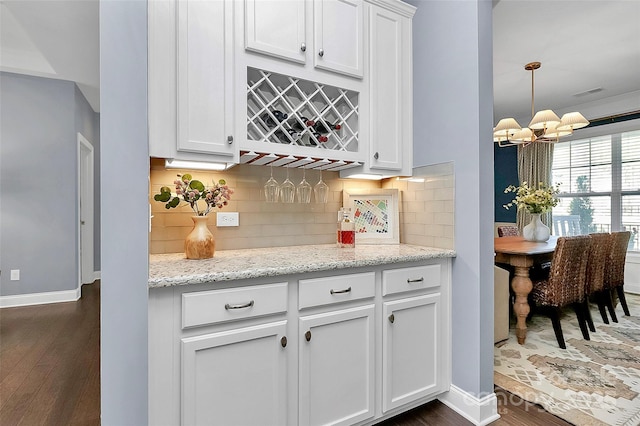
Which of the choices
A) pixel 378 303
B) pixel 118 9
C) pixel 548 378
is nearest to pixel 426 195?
pixel 378 303

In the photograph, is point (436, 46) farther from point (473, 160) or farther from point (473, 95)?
point (473, 160)

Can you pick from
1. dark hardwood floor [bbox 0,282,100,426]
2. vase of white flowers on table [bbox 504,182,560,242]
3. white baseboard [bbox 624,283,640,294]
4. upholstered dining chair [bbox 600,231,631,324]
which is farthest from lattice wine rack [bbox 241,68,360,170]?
white baseboard [bbox 624,283,640,294]

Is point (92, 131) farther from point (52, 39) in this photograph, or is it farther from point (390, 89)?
point (390, 89)

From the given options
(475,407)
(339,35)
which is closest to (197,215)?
Result: (339,35)

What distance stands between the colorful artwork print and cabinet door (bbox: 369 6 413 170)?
0.33 metres

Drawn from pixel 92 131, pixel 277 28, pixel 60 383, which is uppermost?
pixel 92 131

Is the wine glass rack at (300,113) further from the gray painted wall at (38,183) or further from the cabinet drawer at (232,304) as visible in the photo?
the gray painted wall at (38,183)

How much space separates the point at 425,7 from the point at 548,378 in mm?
2623

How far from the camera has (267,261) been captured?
163cm

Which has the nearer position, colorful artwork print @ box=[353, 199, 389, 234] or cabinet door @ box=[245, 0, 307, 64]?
cabinet door @ box=[245, 0, 307, 64]

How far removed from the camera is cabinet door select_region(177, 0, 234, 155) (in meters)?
1.55

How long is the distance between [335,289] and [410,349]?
618 millimetres

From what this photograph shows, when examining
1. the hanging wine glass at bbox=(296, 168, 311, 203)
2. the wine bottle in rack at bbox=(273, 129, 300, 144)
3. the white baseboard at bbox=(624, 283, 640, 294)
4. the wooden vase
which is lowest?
the white baseboard at bbox=(624, 283, 640, 294)

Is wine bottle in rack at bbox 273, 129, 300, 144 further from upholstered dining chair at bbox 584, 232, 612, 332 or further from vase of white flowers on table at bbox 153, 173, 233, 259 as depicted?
upholstered dining chair at bbox 584, 232, 612, 332
